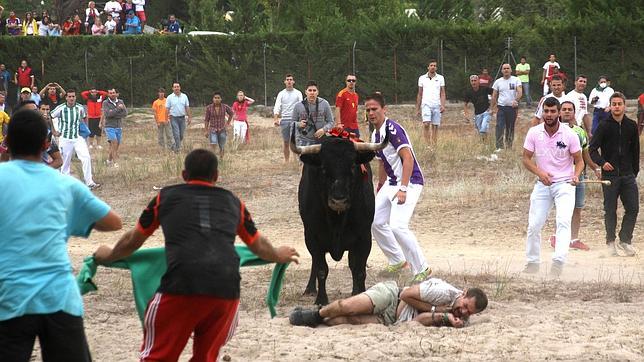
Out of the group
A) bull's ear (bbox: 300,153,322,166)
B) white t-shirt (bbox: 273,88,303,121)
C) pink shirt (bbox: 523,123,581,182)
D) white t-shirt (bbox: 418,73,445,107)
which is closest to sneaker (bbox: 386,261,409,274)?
pink shirt (bbox: 523,123,581,182)

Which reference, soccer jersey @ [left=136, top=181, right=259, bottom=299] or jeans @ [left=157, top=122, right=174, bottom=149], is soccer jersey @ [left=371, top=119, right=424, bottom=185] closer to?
soccer jersey @ [left=136, top=181, right=259, bottom=299]

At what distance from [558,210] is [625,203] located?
2.59 metres

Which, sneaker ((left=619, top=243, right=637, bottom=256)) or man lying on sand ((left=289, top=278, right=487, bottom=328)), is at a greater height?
man lying on sand ((left=289, top=278, right=487, bottom=328))

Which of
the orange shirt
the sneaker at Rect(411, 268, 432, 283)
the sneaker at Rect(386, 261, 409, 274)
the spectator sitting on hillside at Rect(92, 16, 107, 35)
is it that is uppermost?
the spectator sitting on hillside at Rect(92, 16, 107, 35)

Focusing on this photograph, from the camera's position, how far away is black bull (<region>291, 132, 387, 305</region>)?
1120cm

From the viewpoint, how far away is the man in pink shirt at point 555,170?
1294 cm

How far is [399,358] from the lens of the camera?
8805 millimetres

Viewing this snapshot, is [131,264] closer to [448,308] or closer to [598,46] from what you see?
[448,308]

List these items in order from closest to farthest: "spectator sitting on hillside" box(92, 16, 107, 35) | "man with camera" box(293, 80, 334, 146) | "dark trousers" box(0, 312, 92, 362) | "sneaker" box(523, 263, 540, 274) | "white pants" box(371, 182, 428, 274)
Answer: "dark trousers" box(0, 312, 92, 362), "white pants" box(371, 182, 428, 274), "sneaker" box(523, 263, 540, 274), "man with camera" box(293, 80, 334, 146), "spectator sitting on hillside" box(92, 16, 107, 35)

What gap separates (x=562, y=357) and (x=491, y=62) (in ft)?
96.7

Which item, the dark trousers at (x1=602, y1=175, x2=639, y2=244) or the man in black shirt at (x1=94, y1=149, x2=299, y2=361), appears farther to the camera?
the dark trousers at (x1=602, y1=175, x2=639, y2=244)

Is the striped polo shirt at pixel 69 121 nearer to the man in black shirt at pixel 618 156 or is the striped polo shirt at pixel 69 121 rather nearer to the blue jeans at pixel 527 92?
the man in black shirt at pixel 618 156

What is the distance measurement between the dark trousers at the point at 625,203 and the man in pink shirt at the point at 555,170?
6.96ft

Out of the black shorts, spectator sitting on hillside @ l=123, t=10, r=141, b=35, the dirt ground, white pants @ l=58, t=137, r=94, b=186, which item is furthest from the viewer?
spectator sitting on hillside @ l=123, t=10, r=141, b=35
